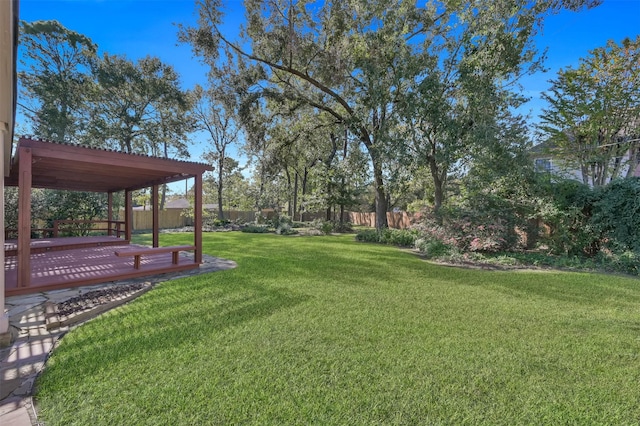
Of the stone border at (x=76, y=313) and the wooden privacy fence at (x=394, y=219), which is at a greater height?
the wooden privacy fence at (x=394, y=219)

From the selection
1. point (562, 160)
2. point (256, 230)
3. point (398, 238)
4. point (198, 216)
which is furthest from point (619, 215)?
point (256, 230)

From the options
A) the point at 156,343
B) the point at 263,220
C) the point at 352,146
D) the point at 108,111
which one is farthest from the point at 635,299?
the point at 108,111

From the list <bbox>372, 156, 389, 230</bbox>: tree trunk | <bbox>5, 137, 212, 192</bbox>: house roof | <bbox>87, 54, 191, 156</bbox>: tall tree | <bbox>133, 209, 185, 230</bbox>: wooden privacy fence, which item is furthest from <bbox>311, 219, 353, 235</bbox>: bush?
<bbox>133, 209, 185, 230</bbox>: wooden privacy fence

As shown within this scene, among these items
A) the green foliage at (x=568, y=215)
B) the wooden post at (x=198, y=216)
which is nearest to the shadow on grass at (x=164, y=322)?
the wooden post at (x=198, y=216)

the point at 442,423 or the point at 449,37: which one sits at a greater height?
the point at 449,37

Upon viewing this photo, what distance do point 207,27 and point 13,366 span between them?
1147cm

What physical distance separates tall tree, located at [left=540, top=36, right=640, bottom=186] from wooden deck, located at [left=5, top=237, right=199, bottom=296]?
16245 mm

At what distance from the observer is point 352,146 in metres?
16.0

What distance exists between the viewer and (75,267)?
5988mm

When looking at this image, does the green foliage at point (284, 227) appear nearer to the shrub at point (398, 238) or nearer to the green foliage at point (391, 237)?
the green foliage at point (391, 237)

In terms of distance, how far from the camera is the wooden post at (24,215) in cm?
429

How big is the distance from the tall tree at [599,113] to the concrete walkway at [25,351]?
57.9 feet

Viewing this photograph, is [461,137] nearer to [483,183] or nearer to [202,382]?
[483,183]

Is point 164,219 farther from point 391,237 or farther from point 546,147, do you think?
point 546,147
